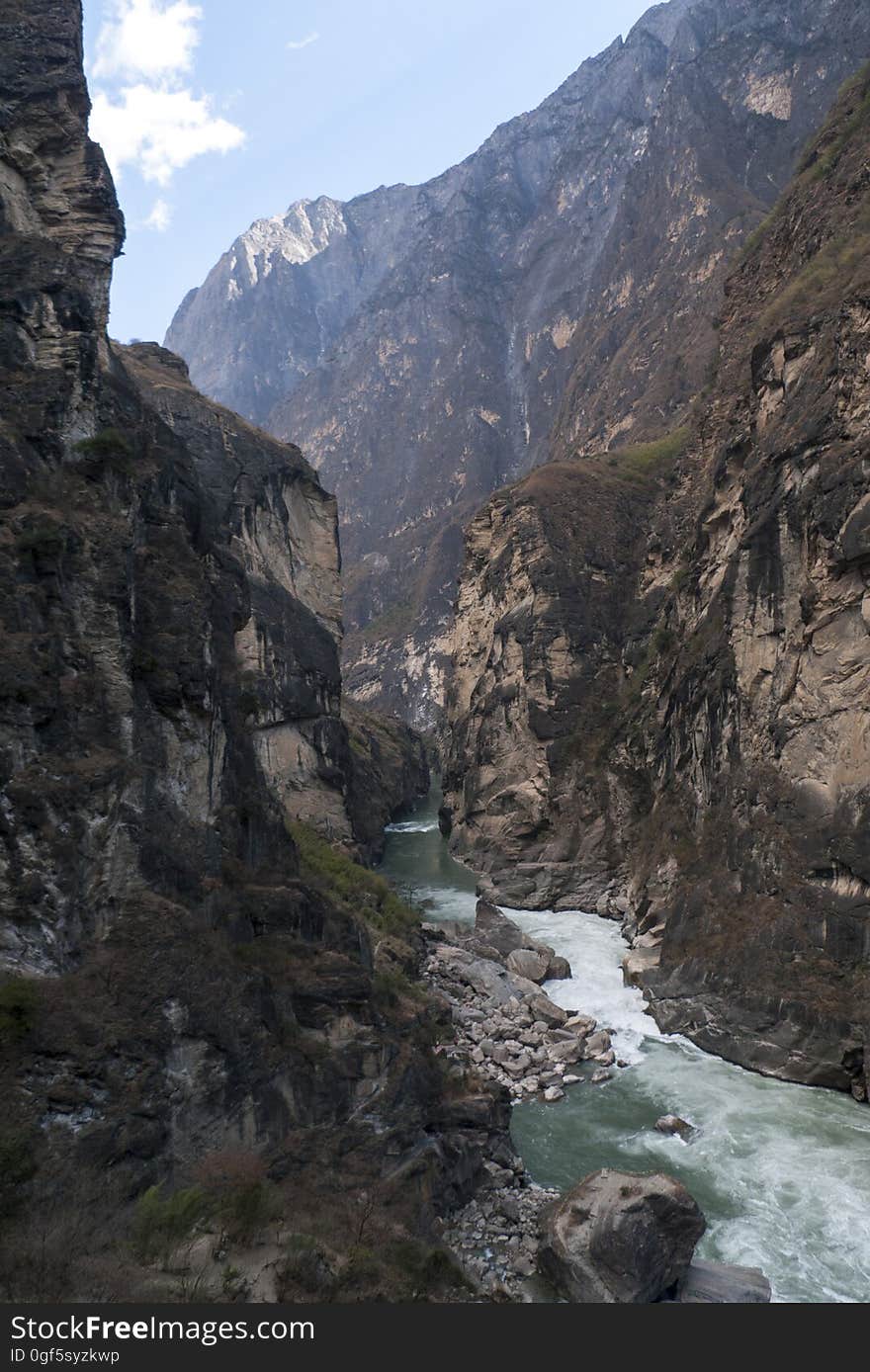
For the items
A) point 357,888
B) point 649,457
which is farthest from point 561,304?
point 357,888

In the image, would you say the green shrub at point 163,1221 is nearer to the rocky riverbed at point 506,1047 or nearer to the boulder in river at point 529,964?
the rocky riverbed at point 506,1047

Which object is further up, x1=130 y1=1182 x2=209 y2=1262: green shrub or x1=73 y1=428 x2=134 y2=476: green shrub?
x1=73 y1=428 x2=134 y2=476: green shrub

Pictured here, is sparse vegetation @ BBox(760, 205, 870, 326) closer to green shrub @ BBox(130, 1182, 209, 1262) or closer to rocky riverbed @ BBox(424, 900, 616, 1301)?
rocky riverbed @ BBox(424, 900, 616, 1301)

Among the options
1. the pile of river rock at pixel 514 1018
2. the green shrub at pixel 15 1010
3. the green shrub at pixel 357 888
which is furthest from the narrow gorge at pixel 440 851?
the green shrub at pixel 357 888

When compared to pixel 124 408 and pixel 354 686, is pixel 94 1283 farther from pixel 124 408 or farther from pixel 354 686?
pixel 354 686

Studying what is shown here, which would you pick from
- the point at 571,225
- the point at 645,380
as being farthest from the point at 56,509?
the point at 571,225

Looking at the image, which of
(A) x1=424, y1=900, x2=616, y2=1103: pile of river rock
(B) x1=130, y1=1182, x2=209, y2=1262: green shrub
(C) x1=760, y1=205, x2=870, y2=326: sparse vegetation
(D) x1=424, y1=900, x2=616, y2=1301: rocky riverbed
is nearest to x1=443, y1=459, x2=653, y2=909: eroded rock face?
(D) x1=424, y1=900, x2=616, y2=1301: rocky riverbed
